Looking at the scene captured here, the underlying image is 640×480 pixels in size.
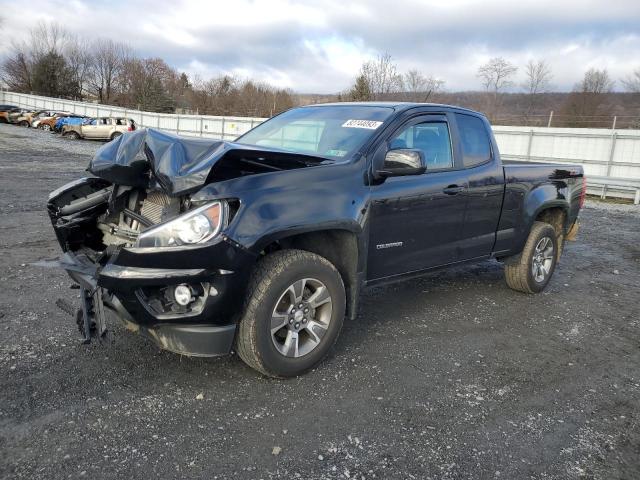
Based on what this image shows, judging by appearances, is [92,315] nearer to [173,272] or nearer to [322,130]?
[173,272]

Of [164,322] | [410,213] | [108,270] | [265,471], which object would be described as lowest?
[265,471]

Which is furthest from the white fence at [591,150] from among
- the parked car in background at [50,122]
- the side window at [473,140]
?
the parked car in background at [50,122]

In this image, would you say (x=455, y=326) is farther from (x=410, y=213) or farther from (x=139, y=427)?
(x=139, y=427)

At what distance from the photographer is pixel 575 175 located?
6.03 metres

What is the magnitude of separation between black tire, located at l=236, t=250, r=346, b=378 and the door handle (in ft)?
4.75

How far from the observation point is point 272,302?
10.3ft

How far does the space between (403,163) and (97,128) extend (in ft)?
108

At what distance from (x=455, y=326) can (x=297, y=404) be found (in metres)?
2.05

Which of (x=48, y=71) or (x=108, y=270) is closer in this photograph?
(x=108, y=270)

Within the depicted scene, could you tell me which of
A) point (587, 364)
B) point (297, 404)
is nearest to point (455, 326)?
point (587, 364)

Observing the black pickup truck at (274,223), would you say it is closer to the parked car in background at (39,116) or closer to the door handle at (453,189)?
the door handle at (453,189)

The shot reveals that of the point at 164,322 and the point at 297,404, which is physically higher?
the point at 164,322

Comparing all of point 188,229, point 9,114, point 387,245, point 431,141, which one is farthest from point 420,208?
point 9,114

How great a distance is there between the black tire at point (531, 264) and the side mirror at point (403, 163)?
2.46 metres
